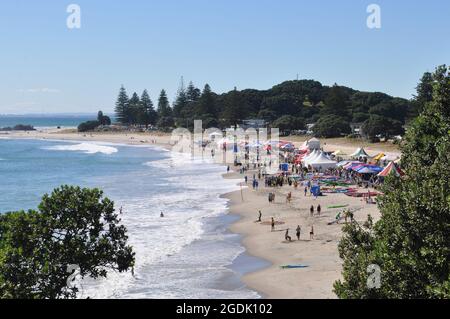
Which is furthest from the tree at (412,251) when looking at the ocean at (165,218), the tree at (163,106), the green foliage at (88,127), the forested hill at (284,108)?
the green foliage at (88,127)

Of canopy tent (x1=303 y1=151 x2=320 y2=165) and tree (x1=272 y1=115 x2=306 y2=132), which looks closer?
canopy tent (x1=303 y1=151 x2=320 y2=165)

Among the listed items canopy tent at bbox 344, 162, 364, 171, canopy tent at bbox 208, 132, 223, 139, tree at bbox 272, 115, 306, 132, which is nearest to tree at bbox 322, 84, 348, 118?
tree at bbox 272, 115, 306, 132

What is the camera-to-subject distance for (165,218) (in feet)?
101

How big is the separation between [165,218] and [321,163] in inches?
677

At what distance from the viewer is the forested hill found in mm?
80875

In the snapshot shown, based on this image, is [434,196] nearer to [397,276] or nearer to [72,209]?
[397,276]

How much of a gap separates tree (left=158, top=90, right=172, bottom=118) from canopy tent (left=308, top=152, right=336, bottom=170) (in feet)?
307

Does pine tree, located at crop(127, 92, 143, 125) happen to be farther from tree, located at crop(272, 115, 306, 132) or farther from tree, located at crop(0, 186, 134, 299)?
tree, located at crop(0, 186, 134, 299)

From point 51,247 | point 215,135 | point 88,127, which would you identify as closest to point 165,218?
point 51,247

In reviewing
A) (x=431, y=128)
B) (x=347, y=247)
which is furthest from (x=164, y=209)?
(x=347, y=247)

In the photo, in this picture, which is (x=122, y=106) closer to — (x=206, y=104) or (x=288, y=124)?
(x=206, y=104)

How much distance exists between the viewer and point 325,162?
1683 inches
